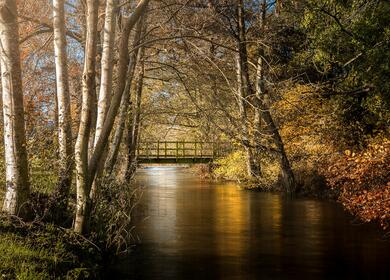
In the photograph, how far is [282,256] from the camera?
11.2 m

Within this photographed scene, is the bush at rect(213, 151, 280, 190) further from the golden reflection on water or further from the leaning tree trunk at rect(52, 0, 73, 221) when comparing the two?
the leaning tree trunk at rect(52, 0, 73, 221)

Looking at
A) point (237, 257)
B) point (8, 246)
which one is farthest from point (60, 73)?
point (237, 257)

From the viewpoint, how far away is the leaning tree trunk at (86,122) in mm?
8984

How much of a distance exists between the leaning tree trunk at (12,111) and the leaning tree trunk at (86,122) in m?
0.92

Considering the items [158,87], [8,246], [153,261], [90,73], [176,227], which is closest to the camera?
[8,246]

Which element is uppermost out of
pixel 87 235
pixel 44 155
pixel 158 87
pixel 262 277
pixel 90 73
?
pixel 158 87

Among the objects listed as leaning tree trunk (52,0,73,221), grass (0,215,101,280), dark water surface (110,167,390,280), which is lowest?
dark water surface (110,167,390,280)

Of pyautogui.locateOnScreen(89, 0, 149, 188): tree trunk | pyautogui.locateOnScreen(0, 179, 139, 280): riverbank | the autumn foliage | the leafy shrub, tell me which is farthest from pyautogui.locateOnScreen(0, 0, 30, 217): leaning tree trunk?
the leafy shrub

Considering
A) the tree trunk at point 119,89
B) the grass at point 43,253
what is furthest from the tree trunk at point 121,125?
the grass at point 43,253

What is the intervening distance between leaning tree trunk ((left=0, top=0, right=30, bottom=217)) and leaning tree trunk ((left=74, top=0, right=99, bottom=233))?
92 cm

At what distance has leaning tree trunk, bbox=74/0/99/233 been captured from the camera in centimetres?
898

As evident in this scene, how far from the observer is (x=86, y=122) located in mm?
9109

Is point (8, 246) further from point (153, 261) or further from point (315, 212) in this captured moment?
point (315, 212)

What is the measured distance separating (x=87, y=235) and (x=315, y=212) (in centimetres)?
1003
